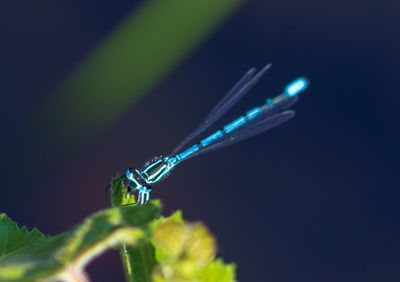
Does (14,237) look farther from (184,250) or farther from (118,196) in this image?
(184,250)

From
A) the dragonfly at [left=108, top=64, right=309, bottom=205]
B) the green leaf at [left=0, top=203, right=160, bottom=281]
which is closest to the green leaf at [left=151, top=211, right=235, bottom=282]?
the green leaf at [left=0, top=203, right=160, bottom=281]

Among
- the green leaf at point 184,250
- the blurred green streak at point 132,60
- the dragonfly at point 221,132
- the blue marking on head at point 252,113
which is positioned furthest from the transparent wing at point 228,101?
the blurred green streak at point 132,60

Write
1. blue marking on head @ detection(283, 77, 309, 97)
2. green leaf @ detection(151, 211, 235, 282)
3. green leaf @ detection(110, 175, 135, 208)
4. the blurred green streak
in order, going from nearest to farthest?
green leaf @ detection(151, 211, 235, 282)
green leaf @ detection(110, 175, 135, 208)
blue marking on head @ detection(283, 77, 309, 97)
the blurred green streak

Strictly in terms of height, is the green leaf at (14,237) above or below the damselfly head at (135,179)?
below

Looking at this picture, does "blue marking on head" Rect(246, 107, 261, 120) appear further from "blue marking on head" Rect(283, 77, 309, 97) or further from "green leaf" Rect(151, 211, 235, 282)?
"green leaf" Rect(151, 211, 235, 282)

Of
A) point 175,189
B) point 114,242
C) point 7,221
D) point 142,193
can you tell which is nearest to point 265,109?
point 142,193

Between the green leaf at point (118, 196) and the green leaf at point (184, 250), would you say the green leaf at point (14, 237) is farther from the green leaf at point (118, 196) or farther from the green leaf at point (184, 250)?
the green leaf at point (184, 250)
